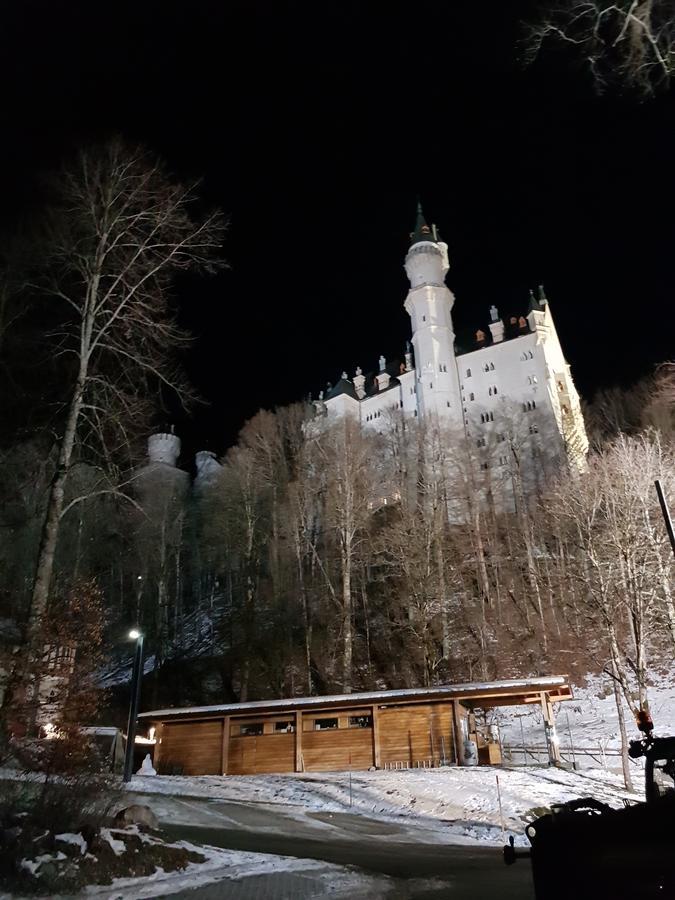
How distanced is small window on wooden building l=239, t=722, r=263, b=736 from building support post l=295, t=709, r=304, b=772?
188 cm

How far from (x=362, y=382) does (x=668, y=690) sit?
56.1 m

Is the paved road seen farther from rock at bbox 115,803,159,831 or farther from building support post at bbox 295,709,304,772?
building support post at bbox 295,709,304,772

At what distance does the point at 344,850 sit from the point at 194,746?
14775mm

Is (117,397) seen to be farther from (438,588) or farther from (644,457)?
(438,588)

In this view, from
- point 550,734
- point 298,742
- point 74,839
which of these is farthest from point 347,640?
point 74,839

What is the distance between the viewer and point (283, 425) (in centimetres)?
4462

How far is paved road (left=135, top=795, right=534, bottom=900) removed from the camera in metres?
7.96

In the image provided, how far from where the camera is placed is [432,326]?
7094 cm

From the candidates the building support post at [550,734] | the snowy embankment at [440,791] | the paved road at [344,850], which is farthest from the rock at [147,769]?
the building support post at [550,734]

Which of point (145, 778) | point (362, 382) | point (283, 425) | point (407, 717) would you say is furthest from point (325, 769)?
point (362, 382)

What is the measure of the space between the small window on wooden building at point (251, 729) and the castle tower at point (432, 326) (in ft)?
133

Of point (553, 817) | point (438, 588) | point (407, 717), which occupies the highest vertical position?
point (438, 588)

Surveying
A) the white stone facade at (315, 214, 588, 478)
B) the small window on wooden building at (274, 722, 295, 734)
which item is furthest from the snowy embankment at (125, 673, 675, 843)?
the white stone facade at (315, 214, 588, 478)

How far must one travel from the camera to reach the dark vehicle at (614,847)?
3.90m
